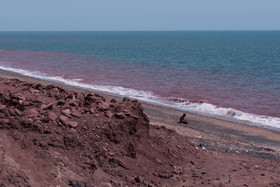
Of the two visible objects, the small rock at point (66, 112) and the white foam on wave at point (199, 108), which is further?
the white foam on wave at point (199, 108)

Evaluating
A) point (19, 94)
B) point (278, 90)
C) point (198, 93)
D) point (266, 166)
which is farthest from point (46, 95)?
point (278, 90)

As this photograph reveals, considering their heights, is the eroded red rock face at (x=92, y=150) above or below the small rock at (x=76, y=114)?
below

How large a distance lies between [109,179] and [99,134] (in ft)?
3.82

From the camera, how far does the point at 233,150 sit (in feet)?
38.1

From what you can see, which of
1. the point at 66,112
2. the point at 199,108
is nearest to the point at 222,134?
the point at 199,108

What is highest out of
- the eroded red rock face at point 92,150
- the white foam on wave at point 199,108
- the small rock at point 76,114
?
the small rock at point 76,114

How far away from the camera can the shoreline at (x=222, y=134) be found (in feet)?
39.2

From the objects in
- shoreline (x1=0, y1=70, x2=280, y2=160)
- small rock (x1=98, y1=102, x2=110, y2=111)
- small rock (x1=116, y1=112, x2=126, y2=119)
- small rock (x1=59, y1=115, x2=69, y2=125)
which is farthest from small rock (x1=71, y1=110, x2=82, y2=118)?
shoreline (x1=0, y1=70, x2=280, y2=160)

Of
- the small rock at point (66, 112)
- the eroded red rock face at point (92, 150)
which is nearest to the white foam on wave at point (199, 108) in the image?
the eroded red rock face at point (92, 150)

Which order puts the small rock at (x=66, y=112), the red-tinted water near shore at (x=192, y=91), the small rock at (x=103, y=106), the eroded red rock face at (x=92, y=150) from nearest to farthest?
the eroded red rock face at (x=92, y=150) → the small rock at (x=66, y=112) → the small rock at (x=103, y=106) → the red-tinted water near shore at (x=192, y=91)

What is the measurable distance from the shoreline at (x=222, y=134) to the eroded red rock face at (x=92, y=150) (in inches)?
82.1

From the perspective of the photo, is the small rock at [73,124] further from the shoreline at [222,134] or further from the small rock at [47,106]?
the shoreline at [222,134]

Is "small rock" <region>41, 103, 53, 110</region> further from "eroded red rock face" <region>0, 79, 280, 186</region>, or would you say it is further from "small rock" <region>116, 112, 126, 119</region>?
"small rock" <region>116, 112, 126, 119</region>

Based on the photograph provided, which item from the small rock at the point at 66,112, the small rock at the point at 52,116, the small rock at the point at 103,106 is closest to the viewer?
the small rock at the point at 52,116
